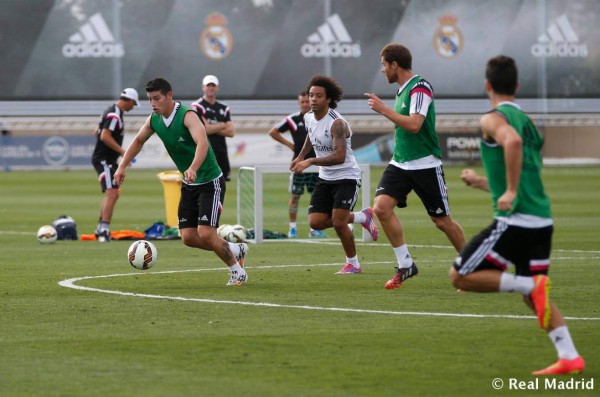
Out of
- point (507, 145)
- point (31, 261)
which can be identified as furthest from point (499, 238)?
point (31, 261)

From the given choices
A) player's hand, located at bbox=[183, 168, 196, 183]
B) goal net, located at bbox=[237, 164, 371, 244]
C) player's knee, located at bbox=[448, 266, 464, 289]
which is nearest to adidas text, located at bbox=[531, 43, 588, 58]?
goal net, located at bbox=[237, 164, 371, 244]

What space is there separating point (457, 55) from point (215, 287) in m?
47.5

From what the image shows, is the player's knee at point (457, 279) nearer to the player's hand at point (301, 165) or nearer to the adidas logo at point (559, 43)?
the player's hand at point (301, 165)

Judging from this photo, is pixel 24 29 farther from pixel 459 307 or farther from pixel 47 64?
pixel 459 307

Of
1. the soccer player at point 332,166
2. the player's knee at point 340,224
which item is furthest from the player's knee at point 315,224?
the player's knee at point 340,224

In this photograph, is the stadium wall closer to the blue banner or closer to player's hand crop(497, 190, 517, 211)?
the blue banner

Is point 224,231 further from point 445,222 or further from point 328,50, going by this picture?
point 328,50

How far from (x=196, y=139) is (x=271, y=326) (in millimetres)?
Answer: 3075

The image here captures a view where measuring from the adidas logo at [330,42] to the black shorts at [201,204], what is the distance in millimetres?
44823

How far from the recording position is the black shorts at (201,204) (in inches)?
508

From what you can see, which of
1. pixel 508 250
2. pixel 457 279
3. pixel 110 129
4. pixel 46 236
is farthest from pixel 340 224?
pixel 110 129

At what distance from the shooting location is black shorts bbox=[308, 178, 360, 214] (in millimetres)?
14266

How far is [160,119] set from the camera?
1302 centimetres

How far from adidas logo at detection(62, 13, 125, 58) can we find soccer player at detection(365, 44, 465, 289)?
4465cm
